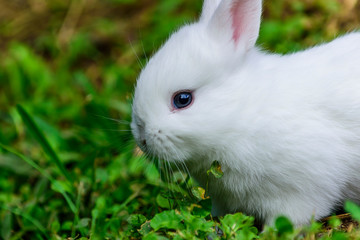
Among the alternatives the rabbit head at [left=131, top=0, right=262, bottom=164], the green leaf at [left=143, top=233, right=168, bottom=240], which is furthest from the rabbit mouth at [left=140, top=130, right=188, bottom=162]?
the green leaf at [left=143, top=233, right=168, bottom=240]

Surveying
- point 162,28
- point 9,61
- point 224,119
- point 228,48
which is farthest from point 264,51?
point 9,61

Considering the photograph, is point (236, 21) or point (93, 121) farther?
point (93, 121)

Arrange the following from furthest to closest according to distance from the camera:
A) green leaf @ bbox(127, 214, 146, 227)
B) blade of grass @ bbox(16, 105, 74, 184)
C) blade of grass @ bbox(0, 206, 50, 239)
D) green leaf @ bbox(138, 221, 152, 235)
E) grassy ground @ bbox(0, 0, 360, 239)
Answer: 1. blade of grass @ bbox(16, 105, 74, 184)
2. blade of grass @ bbox(0, 206, 50, 239)
3. grassy ground @ bbox(0, 0, 360, 239)
4. green leaf @ bbox(127, 214, 146, 227)
5. green leaf @ bbox(138, 221, 152, 235)

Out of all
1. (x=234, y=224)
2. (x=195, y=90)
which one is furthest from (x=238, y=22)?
(x=234, y=224)

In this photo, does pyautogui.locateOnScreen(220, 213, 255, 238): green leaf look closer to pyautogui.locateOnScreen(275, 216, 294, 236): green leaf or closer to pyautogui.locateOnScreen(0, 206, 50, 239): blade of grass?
pyautogui.locateOnScreen(275, 216, 294, 236): green leaf

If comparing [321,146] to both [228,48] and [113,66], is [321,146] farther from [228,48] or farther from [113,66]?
[113,66]

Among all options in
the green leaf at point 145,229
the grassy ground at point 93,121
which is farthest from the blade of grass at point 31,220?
the green leaf at point 145,229

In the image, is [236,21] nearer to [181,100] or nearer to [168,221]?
[181,100]
